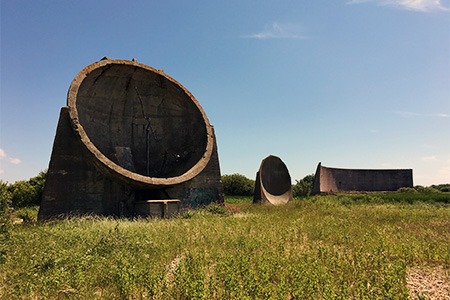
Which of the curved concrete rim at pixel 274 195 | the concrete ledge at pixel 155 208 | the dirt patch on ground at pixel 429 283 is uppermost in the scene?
the curved concrete rim at pixel 274 195

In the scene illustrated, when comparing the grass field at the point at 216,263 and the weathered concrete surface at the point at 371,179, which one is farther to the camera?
the weathered concrete surface at the point at 371,179

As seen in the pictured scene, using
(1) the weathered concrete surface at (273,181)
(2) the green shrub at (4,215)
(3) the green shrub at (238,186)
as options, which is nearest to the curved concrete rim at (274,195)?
(1) the weathered concrete surface at (273,181)

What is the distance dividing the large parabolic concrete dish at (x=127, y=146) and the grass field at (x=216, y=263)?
9.38ft

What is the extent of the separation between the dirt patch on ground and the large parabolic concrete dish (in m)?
8.95

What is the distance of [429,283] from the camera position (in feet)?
16.1

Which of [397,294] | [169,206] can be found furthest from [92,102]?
[397,294]

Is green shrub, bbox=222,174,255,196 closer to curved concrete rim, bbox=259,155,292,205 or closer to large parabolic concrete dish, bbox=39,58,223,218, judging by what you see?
curved concrete rim, bbox=259,155,292,205

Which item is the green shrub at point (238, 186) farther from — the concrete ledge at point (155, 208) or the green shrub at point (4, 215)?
the green shrub at point (4, 215)

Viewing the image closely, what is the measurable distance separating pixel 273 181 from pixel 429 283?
61.0 feet

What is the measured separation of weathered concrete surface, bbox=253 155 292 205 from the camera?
22.0 m

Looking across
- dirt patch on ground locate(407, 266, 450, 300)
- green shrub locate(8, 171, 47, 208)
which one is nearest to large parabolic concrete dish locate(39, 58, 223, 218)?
dirt patch on ground locate(407, 266, 450, 300)

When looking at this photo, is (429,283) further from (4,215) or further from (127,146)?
(127,146)

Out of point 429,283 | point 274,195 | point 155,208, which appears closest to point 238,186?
point 274,195

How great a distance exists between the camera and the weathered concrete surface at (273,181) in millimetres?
21969
